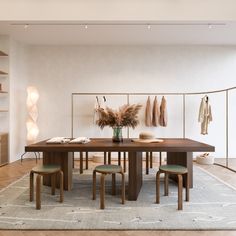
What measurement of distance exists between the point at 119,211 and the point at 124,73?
4213 mm

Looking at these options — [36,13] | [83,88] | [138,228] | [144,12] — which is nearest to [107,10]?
[144,12]

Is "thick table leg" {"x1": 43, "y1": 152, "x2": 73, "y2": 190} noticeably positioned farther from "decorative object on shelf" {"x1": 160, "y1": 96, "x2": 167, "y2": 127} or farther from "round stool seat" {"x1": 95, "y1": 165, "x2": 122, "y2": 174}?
"decorative object on shelf" {"x1": 160, "y1": 96, "x2": 167, "y2": 127}

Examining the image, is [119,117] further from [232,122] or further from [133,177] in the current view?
[232,122]

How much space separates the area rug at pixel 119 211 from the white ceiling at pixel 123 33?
9.64 ft

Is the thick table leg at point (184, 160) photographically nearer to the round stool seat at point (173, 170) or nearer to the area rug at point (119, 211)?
the area rug at point (119, 211)

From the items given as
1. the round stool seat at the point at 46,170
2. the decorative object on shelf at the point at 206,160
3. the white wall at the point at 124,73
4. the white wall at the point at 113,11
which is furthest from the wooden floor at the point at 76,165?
the white wall at the point at 113,11

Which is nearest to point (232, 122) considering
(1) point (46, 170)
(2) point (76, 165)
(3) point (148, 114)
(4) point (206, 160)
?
(4) point (206, 160)

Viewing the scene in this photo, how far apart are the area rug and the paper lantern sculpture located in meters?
2.33

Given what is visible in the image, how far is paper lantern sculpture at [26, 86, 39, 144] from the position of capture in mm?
6129

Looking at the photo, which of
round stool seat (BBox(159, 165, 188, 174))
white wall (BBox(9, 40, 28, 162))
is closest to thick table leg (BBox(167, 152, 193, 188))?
round stool seat (BBox(159, 165, 188, 174))

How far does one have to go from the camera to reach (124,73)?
21.5 ft

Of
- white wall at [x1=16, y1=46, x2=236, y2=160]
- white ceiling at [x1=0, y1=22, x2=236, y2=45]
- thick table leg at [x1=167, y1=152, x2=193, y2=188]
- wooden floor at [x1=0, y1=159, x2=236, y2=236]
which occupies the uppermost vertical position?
white ceiling at [x1=0, y1=22, x2=236, y2=45]

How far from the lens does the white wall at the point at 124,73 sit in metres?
6.52

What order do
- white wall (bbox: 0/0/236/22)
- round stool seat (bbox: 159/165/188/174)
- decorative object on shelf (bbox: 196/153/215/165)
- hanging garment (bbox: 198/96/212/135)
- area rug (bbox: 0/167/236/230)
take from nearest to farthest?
area rug (bbox: 0/167/236/230) → round stool seat (bbox: 159/165/188/174) → white wall (bbox: 0/0/236/22) → decorative object on shelf (bbox: 196/153/215/165) → hanging garment (bbox: 198/96/212/135)
